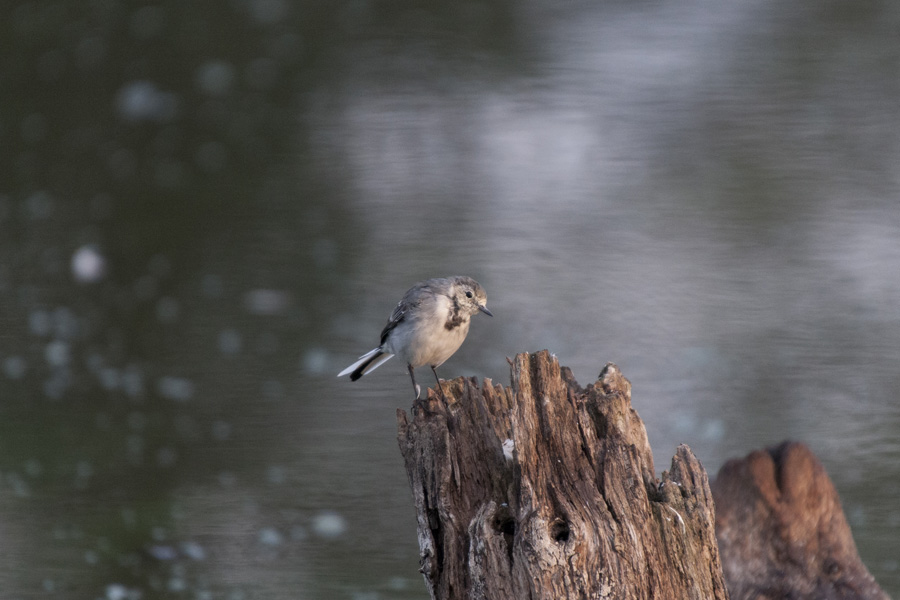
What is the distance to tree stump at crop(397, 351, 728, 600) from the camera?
1.40 meters

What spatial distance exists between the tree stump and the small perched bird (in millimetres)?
320

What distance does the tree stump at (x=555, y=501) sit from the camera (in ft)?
4.59

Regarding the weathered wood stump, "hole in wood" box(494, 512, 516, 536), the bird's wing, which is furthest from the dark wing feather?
the weathered wood stump

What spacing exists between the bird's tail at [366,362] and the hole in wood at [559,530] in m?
0.84

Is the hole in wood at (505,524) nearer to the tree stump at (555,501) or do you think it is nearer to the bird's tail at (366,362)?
the tree stump at (555,501)

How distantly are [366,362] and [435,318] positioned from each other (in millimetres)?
351

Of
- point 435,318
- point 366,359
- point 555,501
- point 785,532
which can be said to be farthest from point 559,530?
point 366,359

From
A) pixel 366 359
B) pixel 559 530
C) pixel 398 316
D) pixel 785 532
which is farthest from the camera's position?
pixel 366 359

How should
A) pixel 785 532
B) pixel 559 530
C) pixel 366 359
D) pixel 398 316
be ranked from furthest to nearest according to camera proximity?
pixel 366 359
pixel 398 316
pixel 785 532
pixel 559 530

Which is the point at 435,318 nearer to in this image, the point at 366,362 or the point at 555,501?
the point at 366,362

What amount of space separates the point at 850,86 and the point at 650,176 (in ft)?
3.34

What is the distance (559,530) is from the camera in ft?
4.66

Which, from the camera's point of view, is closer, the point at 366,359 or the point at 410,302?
the point at 410,302

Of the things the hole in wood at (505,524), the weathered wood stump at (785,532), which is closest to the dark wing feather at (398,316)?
the hole in wood at (505,524)
